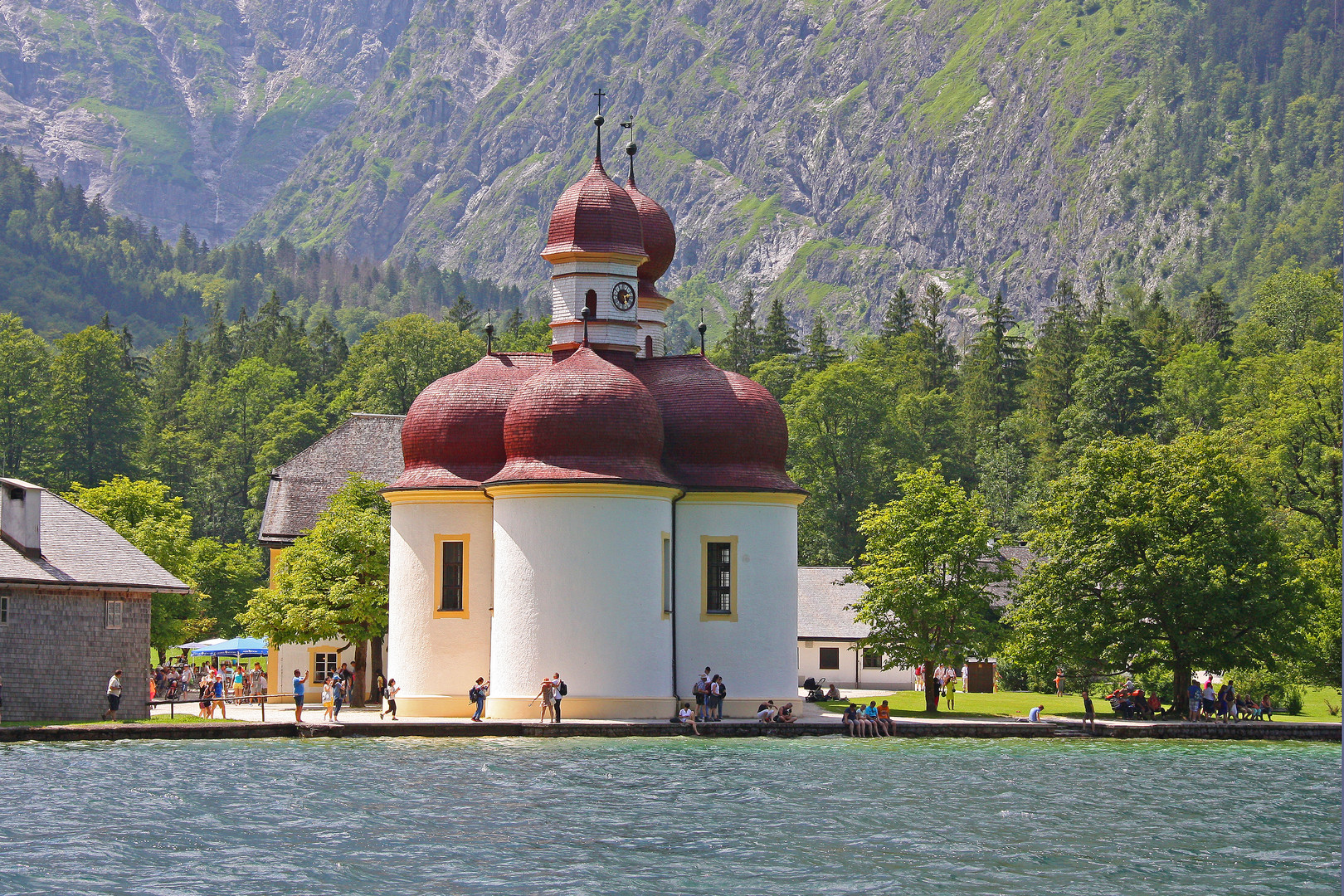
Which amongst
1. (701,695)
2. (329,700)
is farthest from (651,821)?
(329,700)

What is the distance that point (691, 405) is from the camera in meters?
54.5

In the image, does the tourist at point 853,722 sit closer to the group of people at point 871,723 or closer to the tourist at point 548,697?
the group of people at point 871,723

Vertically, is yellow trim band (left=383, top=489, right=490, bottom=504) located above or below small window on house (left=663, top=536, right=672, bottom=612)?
above

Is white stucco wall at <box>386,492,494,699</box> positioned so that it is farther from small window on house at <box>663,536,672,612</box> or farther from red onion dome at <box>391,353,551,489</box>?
small window on house at <box>663,536,672,612</box>

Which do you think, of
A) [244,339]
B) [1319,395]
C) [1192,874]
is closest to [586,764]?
[1192,874]

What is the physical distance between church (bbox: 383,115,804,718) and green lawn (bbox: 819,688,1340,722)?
269 inches

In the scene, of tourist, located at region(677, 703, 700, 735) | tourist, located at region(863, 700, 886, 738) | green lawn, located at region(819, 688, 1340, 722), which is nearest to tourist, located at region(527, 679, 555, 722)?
tourist, located at region(677, 703, 700, 735)

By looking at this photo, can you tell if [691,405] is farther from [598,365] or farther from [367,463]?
[367,463]

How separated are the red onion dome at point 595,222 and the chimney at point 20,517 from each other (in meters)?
18.5

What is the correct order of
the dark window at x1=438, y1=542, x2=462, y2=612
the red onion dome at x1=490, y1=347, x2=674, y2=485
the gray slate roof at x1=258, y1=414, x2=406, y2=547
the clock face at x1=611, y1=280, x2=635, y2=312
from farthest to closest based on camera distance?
the gray slate roof at x1=258, y1=414, x2=406, y2=547 < the clock face at x1=611, y1=280, x2=635, y2=312 < the dark window at x1=438, y1=542, x2=462, y2=612 < the red onion dome at x1=490, y1=347, x2=674, y2=485

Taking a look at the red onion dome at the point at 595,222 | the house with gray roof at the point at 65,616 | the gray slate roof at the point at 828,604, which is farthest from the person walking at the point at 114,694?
the gray slate roof at the point at 828,604

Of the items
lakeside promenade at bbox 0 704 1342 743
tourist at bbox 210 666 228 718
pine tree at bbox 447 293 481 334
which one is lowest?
lakeside promenade at bbox 0 704 1342 743

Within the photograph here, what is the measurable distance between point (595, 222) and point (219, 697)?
66.2ft

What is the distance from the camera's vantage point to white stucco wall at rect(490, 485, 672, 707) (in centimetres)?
5003
